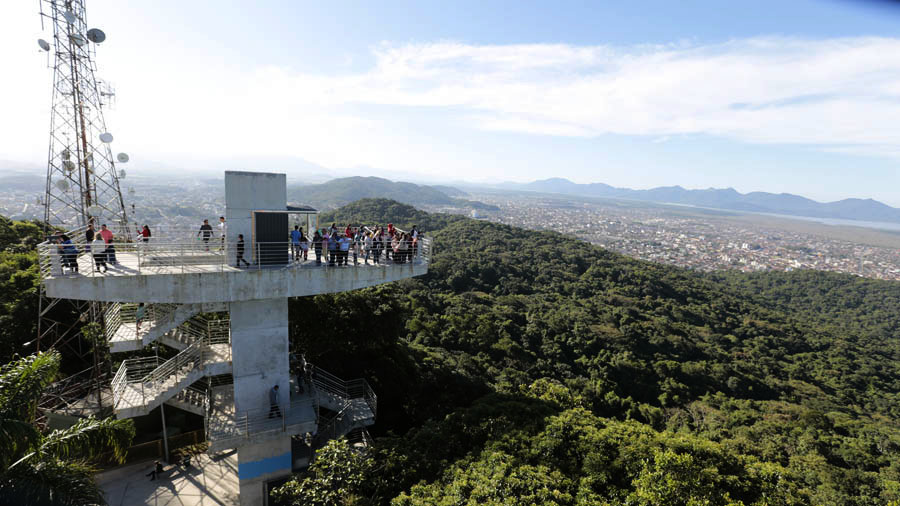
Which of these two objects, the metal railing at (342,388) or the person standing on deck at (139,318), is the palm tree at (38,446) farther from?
the metal railing at (342,388)

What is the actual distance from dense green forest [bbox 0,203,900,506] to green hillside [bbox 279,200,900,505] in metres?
0.11

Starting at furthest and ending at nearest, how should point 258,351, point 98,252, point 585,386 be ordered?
1. point 585,386
2. point 258,351
3. point 98,252

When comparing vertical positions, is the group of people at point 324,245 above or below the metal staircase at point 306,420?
above

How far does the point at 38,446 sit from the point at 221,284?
5292mm

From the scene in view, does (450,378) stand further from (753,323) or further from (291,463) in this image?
(753,323)

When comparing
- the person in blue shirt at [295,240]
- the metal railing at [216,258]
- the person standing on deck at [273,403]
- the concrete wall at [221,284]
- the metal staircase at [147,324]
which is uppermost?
the person in blue shirt at [295,240]

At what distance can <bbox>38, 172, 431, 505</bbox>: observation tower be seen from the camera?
12.1m

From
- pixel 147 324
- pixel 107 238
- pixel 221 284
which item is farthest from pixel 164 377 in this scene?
pixel 107 238

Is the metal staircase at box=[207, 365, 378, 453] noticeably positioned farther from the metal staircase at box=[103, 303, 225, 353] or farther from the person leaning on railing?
the person leaning on railing

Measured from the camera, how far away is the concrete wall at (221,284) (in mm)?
10969

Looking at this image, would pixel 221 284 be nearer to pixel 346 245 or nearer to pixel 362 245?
pixel 346 245

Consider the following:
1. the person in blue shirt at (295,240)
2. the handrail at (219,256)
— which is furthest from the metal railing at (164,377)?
the person in blue shirt at (295,240)

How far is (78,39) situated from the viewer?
15953 millimetres

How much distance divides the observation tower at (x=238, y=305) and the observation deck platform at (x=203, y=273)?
3 centimetres
